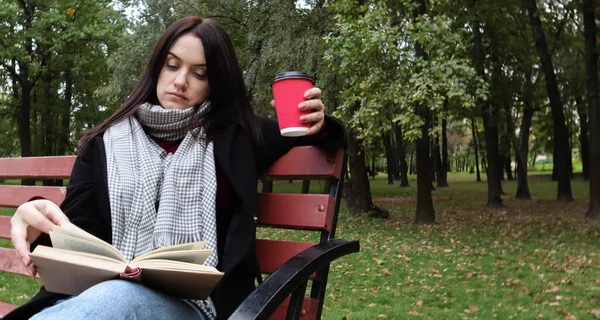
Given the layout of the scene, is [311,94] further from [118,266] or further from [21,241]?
[21,241]

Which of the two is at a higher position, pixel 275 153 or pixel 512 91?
pixel 512 91

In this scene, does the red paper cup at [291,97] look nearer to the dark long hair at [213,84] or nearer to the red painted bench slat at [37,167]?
the dark long hair at [213,84]

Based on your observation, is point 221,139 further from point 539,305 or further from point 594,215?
point 594,215

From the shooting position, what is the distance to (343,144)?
1937 mm

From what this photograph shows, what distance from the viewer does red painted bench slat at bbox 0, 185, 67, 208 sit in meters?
2.52

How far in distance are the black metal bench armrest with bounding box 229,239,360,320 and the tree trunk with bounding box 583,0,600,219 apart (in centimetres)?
1065

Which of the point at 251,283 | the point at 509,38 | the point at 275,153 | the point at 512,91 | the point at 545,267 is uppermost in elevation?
the point at 509,38

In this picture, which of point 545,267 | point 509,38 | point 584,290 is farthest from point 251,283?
point 509,38

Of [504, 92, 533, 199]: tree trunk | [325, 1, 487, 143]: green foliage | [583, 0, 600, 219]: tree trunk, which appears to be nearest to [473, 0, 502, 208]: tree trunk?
[504, 92, 533, 199]: tree trunk

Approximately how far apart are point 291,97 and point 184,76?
23.6 inches

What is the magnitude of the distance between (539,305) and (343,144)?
4.23 meters

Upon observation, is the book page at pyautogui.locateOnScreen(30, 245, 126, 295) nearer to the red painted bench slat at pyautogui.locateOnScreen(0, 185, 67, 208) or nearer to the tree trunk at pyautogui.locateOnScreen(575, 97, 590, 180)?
the red painted bench slat at pyautogui.locateOnScreen(0, 185, 67, 208)

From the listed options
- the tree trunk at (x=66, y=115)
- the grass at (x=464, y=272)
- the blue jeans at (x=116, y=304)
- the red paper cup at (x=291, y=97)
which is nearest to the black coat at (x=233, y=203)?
the red paper cup at (x=291, y=97)

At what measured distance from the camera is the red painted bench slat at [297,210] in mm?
1958
